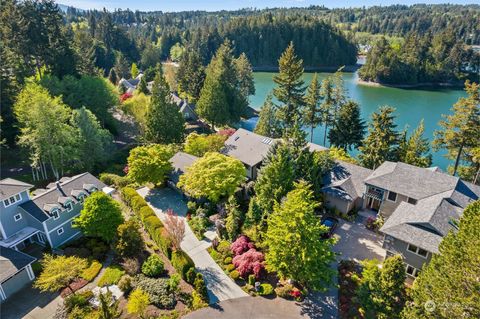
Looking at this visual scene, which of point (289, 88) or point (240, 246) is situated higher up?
point (289, 88)

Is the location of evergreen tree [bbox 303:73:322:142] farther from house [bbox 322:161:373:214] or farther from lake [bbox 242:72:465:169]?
house [bbox 322:161:373:214]

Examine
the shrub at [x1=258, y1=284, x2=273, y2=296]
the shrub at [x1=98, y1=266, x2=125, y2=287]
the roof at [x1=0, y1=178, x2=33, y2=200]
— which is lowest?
the shrub at [x1=98, y1=266, x2=125, y2=287]

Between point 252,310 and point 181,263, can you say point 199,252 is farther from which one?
point 252,310

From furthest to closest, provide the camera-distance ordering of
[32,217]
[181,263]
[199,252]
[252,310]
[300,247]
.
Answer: [199,252], [32,217], [181,263], [252,310], [300,247]

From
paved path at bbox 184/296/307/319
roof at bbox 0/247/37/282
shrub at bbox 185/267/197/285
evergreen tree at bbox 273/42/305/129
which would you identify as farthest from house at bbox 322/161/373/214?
roof at bbox 0/247/37/282

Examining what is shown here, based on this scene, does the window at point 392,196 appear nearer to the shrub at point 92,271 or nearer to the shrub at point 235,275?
the shrub at point 235,275

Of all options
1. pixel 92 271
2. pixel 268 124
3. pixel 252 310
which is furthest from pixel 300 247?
pixel 268 124
